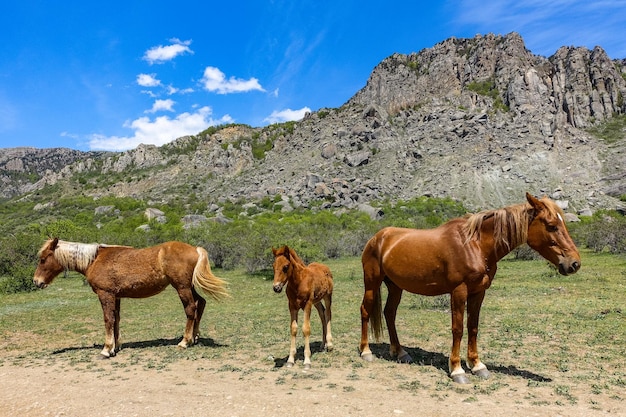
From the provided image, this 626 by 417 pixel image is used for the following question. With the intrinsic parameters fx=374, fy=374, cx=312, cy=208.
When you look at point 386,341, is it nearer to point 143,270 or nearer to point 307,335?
point 307,335

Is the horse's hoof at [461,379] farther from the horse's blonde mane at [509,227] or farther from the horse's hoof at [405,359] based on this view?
the horse's blonde mane at [509,227]

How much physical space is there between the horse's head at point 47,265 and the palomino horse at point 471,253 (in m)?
7.74

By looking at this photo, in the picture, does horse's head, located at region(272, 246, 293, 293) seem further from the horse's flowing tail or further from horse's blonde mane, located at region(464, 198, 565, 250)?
horse's blonde mane, located at region(464, 198, 565, 250)

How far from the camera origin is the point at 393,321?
7676 millimetres

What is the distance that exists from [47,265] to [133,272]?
86.7 inches

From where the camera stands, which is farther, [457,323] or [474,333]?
[474,333]

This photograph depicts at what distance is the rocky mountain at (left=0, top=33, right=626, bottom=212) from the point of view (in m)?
69.8

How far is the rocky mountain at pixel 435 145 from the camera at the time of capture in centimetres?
6981

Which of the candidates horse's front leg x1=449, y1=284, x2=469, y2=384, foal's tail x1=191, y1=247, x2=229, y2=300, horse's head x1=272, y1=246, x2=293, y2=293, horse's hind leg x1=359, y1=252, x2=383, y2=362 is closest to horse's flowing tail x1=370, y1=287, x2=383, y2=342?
horse's hind leg x1=359, y1=252, x2=383, y2=362

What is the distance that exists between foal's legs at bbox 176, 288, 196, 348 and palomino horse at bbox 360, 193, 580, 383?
4.58m

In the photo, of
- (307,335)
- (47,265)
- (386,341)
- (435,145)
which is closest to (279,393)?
(307,335)

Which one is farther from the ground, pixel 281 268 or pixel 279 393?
pixel 281 268

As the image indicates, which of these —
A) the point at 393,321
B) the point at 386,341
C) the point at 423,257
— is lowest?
the point at 386,341

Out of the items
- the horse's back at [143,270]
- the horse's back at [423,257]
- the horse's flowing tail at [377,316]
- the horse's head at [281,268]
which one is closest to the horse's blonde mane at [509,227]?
the horse's back at [423,257]
